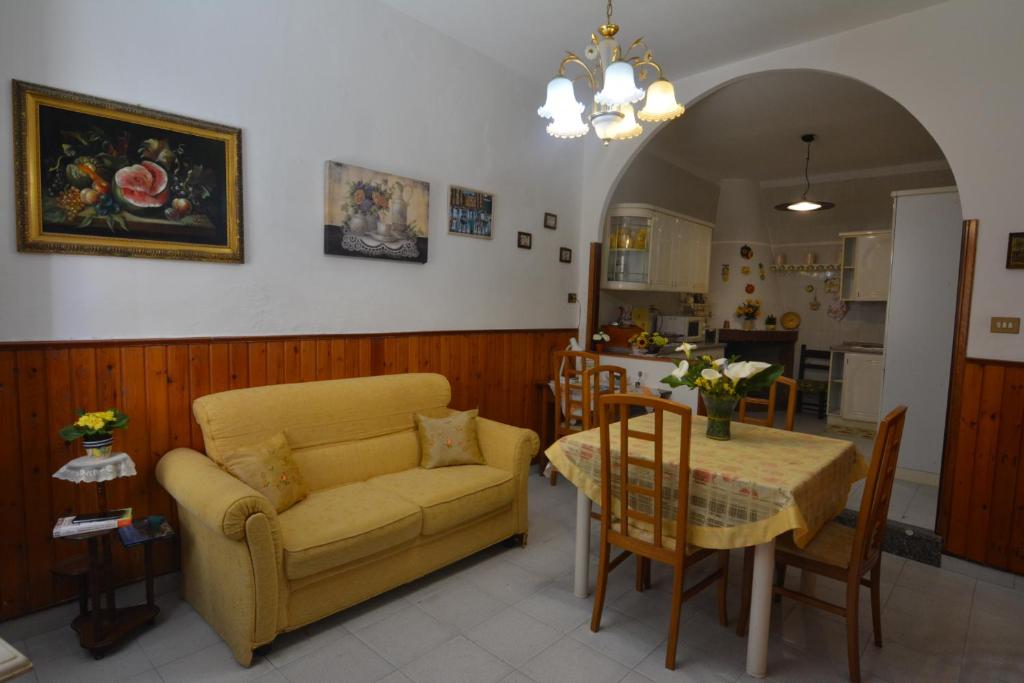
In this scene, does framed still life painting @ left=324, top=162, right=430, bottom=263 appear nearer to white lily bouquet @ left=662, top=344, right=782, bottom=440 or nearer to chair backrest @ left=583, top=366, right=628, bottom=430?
chair backrest @ left=583, top=366, right=628, bottom=430

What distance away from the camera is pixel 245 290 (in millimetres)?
2664

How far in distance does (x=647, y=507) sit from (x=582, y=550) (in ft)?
1.66

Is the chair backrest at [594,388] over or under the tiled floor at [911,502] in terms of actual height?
over

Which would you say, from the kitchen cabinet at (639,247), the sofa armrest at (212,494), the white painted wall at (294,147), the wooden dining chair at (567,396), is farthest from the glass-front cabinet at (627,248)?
the sofa armrest at (212,494)

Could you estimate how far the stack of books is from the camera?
1918mm

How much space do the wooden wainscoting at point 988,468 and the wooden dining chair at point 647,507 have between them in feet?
5.27

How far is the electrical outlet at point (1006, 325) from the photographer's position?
2.67 m

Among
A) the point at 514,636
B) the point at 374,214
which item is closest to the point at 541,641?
the point at 514,636

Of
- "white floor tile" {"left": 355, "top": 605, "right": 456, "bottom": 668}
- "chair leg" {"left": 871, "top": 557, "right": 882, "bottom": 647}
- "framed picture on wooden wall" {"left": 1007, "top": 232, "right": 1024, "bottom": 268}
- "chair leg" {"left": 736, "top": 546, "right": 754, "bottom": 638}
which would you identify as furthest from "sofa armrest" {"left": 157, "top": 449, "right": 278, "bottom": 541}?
"framed picture on wooden wall" {"left": 1007, "top": 232, "right": 1024, "bottom": 268}

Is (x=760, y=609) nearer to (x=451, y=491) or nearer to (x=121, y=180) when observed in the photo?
(x=451, y=491)

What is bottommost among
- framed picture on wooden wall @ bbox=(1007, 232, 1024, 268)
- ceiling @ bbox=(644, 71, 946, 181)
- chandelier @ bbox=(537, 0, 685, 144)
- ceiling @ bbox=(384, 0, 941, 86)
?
framed picture on wooden wall @ bbox=(1007, 232, 1024, 268)

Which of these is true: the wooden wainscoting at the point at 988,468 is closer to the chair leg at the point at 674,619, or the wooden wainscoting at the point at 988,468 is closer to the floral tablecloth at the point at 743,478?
the floral tablecloth at the point at 743,478

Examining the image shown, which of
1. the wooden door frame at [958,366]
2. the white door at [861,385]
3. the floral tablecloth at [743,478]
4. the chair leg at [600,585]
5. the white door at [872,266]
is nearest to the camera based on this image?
the floral tablecloth at [743,478]

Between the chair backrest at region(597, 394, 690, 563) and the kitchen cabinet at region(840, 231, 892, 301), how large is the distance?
4912mm
